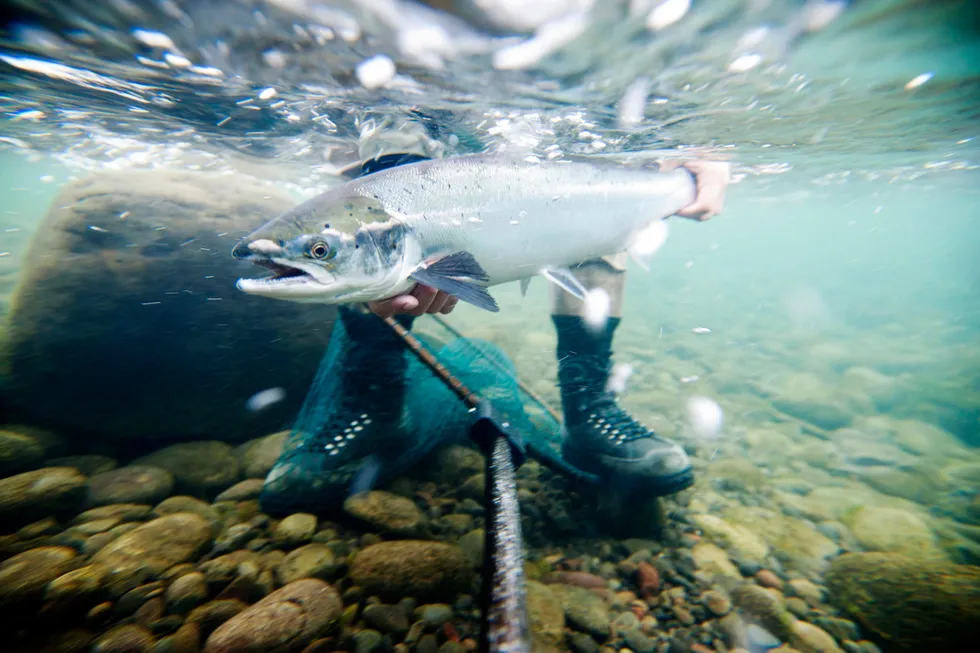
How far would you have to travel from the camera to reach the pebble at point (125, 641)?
177cm

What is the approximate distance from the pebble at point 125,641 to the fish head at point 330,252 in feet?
5.87

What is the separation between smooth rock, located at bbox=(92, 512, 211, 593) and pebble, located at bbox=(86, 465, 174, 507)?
790 mm

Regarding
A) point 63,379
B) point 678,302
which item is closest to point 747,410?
point 63,379

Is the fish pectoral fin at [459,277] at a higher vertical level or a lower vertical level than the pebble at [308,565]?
higher

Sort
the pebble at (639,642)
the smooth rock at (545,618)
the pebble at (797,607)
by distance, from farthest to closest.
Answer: the pebble at (797,607) → the pebble at (639,642) → the smooth rock at (545,618)

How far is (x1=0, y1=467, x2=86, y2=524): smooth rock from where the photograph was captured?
2.57m

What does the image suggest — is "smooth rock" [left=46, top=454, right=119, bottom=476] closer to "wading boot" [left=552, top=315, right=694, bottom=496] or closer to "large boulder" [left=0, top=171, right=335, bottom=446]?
"large boulder" [left=0, top=171, right=335, bottom=446]

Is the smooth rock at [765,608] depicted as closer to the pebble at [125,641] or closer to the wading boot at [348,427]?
the wading boot at [348,427]

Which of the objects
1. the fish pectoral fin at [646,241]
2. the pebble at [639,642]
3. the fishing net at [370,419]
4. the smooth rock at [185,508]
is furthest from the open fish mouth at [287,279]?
the fish pectoral fin at [646,241]

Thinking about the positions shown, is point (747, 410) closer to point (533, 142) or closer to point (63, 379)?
point (533, 142)

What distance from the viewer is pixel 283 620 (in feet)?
6.15

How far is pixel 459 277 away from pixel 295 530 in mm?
2054

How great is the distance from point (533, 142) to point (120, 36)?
573 cm

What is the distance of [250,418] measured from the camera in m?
4.35
